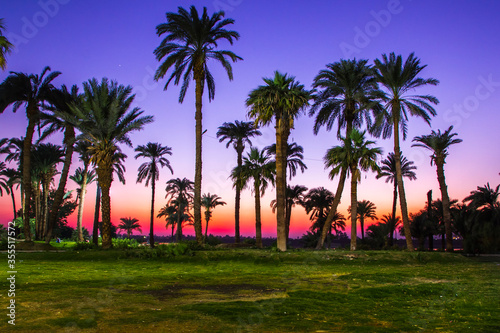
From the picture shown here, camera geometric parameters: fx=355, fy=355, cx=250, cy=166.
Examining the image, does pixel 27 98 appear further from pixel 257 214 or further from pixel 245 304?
pixel 245 304

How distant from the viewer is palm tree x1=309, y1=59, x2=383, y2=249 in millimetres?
31516

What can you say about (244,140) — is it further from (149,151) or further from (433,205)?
→ (433,205)

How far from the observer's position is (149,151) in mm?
48219

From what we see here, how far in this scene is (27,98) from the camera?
3070 cm

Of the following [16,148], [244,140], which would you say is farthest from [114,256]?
[16,148]

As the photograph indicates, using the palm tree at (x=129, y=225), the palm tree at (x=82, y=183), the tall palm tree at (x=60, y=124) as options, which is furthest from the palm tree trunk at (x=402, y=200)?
the palm tree at (x=129, y=225)

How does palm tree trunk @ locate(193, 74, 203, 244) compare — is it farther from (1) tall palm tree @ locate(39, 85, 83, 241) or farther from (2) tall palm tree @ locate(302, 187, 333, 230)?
(2) tall palm tree @ locate(302, 187, 333, 230)

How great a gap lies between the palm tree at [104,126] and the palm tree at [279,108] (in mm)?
8098

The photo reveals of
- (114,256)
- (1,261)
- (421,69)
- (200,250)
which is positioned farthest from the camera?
(421,69)

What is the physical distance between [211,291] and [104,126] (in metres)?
18.5

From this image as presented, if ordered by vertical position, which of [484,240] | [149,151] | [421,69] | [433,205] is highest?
[421,69]

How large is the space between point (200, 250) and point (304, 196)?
2935 cm

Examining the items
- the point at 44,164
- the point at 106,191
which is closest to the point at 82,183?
the point at 44,164

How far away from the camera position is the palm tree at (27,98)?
96.9 ft
